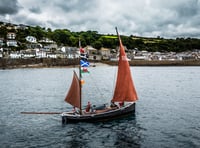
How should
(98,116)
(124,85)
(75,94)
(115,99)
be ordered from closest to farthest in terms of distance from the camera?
1. (75,94)
2. (98,116)
3. (124,85)
4. (115,99)

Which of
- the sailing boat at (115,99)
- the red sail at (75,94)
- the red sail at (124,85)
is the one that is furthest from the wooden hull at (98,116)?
the red sail at (75,94)

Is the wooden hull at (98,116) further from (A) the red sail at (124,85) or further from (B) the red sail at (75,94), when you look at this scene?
(B) the red sail at (75,94)

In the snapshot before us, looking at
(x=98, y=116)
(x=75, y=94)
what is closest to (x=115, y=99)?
(x=98, y=116)

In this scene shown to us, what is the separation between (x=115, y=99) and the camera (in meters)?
40.4

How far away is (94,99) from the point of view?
59.7 m

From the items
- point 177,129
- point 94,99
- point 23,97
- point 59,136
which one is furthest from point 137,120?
point 23,97

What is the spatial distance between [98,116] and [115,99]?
4705mm

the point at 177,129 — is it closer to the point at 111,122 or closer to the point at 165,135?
the point at 165,135

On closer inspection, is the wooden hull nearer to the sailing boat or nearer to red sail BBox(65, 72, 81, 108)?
the sailing boat

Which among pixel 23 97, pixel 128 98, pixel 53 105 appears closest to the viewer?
pixel 128 98

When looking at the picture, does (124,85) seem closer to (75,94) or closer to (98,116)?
(98,116)

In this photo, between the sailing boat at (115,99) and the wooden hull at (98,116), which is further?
the sailing boat at (115,99)

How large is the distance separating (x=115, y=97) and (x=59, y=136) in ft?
38.6

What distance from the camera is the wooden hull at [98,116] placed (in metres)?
35.7
